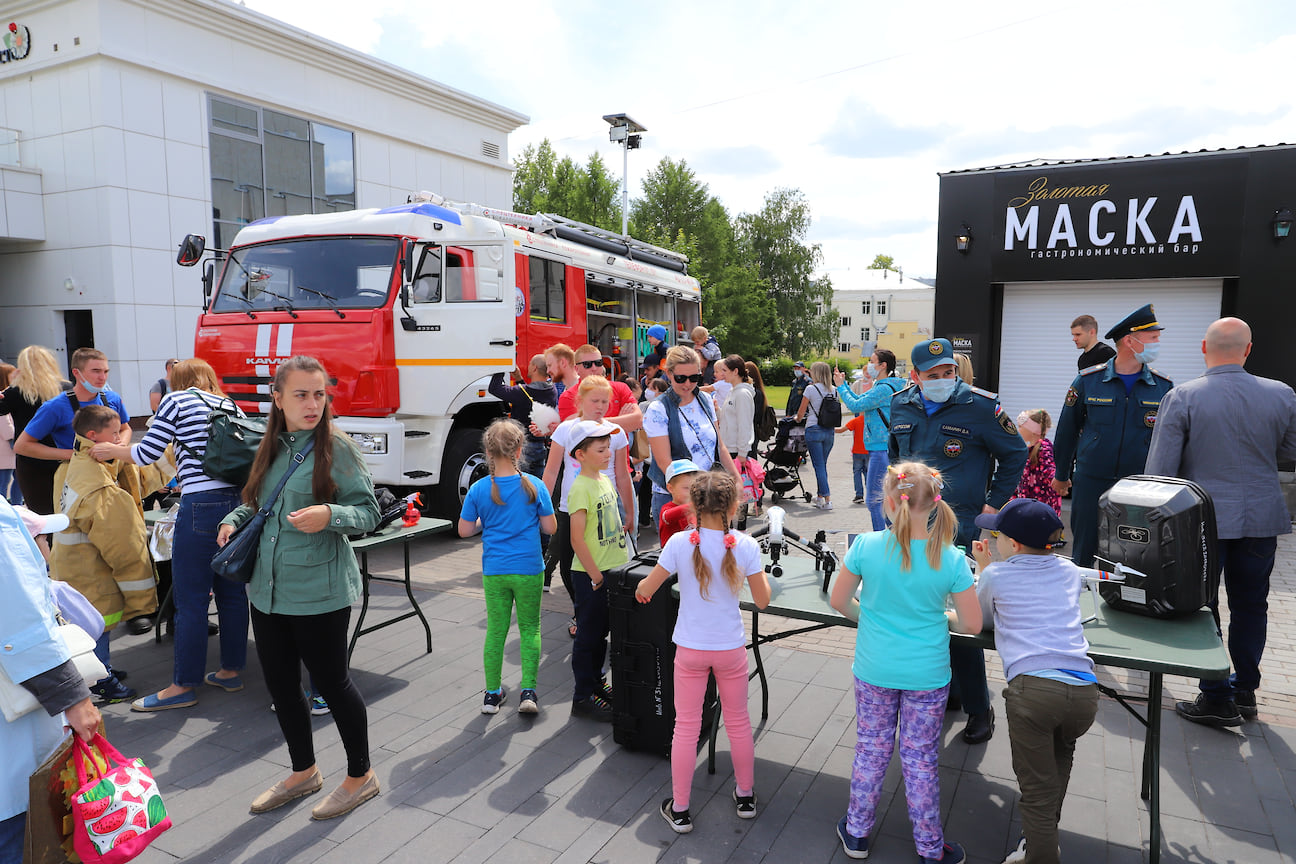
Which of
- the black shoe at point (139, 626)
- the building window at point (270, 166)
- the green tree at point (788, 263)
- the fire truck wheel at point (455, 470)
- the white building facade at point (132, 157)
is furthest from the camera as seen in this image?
the green tree at point (788, 263)

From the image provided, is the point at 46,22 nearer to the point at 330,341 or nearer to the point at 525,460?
the point at 330,341

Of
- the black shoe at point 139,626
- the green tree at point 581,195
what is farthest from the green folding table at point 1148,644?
the green tree at point 581,195

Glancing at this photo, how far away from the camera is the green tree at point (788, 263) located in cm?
5156

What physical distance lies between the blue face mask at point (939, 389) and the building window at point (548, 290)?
202 inches

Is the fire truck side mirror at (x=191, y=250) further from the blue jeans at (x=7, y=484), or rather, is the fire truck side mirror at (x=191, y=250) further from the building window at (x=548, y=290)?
the building window at (x=548, y=290)

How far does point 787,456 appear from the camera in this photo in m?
10.6

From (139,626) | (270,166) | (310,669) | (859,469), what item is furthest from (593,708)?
(270,166)

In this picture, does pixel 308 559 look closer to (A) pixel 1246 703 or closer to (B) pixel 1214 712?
(B) pixel 1214 712

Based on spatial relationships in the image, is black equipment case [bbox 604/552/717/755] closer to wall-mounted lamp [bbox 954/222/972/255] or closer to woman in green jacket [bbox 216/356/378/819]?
woman in green jacket [bbox 216/356/378/819]

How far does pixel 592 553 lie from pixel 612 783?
1.11 m

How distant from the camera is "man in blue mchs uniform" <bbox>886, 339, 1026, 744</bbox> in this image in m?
4.12

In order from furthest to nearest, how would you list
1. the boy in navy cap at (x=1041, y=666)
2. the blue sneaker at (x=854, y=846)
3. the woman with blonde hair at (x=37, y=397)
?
1. the woman with blonde hair at (x=37, y=397)
2. the blue sneaker at (x=854, y=846)
3. the boy in navy cap at (x=1041, y=666)

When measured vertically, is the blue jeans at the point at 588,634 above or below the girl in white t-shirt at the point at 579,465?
below

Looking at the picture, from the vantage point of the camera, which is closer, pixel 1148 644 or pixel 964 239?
pixel 1148 644
